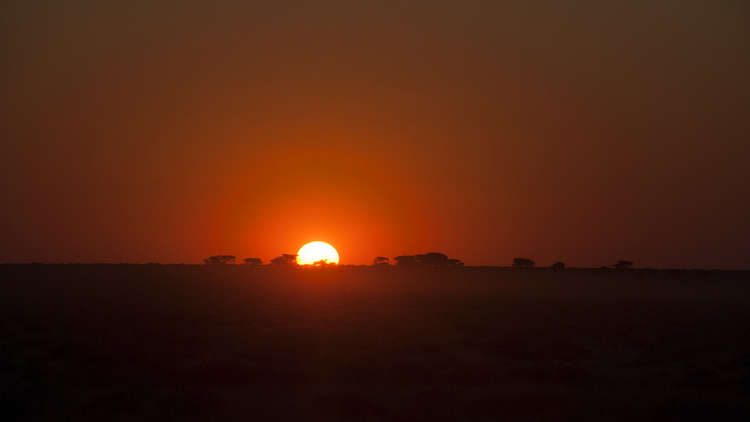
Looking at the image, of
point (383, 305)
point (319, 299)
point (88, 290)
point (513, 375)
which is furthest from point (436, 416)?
point (88, 290)

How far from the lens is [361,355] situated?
2233 cm

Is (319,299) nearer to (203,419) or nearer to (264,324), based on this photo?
(264,324)

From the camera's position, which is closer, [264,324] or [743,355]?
[743,355]

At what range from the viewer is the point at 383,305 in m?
34.2

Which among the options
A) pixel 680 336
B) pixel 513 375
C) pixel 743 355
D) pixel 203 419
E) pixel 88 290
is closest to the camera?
pixel 203 419

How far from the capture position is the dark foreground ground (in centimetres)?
1648

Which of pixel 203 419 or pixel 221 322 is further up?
pixel 221 322

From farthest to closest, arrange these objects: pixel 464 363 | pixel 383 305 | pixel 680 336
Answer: pixel 383 305 → pixel 680 336 → pixel 464 363

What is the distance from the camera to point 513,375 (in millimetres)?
20219

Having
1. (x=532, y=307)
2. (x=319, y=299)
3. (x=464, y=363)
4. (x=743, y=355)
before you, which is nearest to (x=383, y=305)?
(x=319, y=299)

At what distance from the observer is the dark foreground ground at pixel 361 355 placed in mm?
16484

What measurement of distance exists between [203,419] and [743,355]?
19765 millimetres

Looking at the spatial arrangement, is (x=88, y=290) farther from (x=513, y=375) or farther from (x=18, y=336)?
(x=513, y=375)

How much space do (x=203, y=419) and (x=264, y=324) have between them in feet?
40.2
